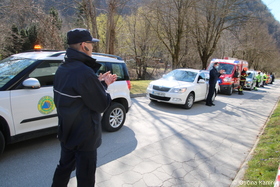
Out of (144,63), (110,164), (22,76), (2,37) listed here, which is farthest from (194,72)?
(144,63)

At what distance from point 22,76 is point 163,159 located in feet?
9.75

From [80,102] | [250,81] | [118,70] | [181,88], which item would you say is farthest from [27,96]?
[250,81]

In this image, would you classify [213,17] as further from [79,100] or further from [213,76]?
[79,100]

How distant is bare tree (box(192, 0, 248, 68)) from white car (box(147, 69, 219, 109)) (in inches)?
361

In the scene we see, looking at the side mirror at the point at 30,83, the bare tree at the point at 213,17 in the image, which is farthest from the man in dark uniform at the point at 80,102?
the bare tree at the point at 213,17

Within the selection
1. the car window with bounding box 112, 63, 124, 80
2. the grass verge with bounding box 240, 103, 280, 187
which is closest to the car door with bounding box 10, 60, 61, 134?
the car window with bounding box 112, 63, 124, 80

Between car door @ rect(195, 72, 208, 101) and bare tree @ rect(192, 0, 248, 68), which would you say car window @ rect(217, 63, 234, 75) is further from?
car door @ rect(195, 72, 208, 101)

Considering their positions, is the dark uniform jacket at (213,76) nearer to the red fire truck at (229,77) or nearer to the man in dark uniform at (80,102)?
the red fire truck at (229,77)

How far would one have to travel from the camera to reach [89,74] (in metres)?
1.71

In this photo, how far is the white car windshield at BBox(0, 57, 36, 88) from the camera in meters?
3.13

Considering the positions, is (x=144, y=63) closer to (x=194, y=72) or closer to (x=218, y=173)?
(x=194, y=72)

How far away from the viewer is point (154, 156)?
3.63 meters

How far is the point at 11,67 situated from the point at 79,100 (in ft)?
8.21

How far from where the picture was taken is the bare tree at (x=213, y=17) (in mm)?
16750
